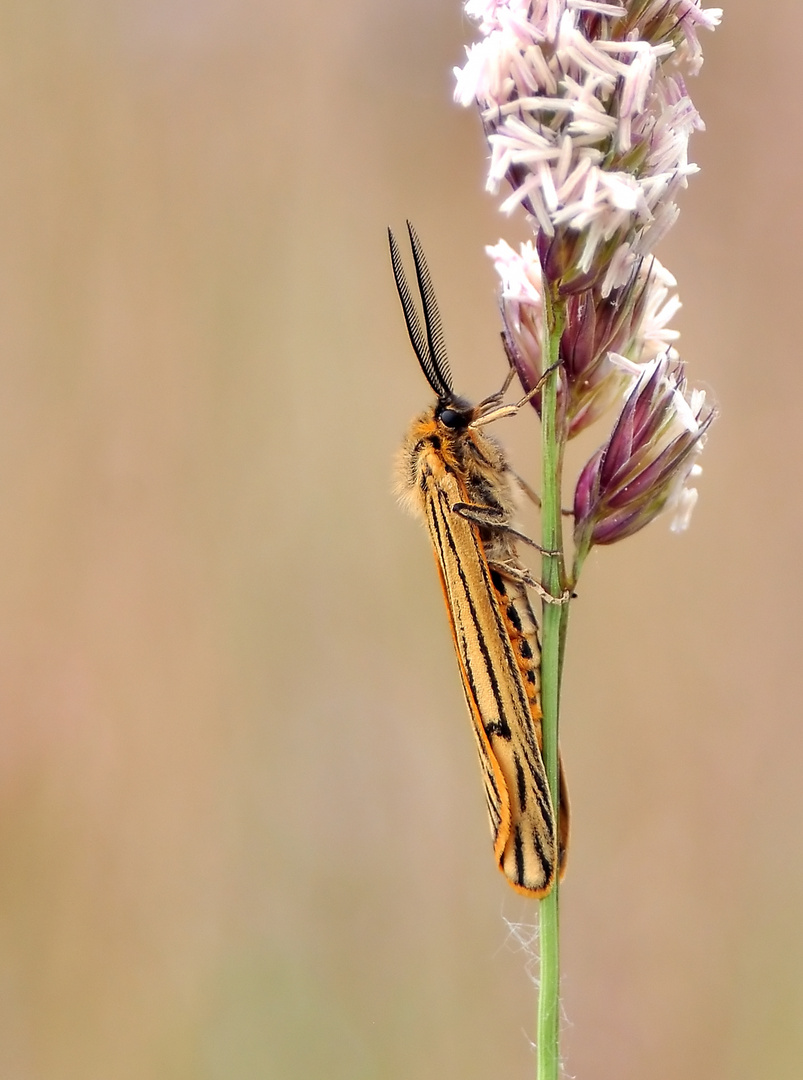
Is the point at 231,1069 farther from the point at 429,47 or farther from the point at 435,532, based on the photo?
the point at 429,47

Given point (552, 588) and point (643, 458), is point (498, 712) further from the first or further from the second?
point (643, 458)

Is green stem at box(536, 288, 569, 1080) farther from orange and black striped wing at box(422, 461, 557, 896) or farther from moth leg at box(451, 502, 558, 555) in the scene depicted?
moth leg at box(451, 502, 558, 555)

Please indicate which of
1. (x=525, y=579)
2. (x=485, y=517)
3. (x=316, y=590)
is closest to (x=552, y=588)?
(x=525, y=579)

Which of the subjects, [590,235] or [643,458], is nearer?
[590,235]

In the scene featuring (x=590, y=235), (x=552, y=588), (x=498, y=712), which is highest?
(x=590, y=235)

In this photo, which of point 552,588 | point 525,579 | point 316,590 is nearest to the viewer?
point 552,588

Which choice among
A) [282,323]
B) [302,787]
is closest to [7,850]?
[302,787]

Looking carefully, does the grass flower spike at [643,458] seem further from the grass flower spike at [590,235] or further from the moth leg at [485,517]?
the moth leg at [485,517]

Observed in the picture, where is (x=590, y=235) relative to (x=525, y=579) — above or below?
above

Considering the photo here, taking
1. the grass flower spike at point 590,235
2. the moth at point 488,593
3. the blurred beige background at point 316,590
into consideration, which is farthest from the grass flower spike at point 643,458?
the blurred beige background at point 316,590
